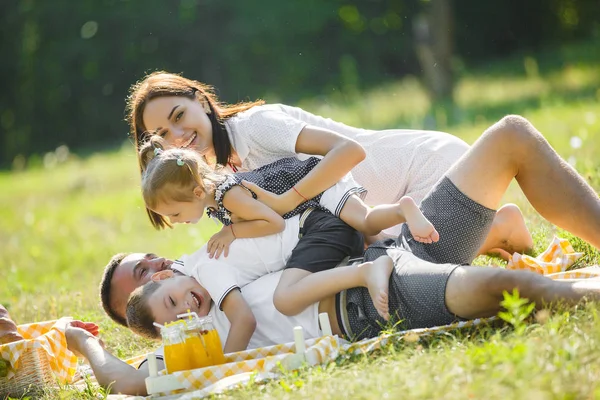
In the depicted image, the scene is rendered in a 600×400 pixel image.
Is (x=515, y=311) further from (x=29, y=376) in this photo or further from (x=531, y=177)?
(x=29, y=376)

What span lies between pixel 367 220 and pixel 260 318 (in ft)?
2.05

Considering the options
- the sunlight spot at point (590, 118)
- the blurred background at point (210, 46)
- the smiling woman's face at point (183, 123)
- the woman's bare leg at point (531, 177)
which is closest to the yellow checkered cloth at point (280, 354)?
the woman's bare leg at point (531, 177)

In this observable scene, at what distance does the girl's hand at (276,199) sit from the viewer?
3.84 m

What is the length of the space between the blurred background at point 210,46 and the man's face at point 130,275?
13203 mm

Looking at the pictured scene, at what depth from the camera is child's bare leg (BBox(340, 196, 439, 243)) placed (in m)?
3.40

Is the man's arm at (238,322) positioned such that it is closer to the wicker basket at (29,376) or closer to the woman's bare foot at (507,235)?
the wicker basket at (29,376)

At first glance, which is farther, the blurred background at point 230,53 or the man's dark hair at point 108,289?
the blurred background at point 230,53

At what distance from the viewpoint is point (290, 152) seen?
13.6ft

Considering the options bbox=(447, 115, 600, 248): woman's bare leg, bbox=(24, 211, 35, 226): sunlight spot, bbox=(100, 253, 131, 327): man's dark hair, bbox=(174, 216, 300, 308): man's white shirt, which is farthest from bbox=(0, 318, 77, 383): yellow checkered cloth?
bbox=(24, 211, 35, 226): sunlight spot

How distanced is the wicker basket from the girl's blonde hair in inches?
31.8

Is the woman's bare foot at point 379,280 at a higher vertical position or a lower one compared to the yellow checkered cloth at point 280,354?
higher

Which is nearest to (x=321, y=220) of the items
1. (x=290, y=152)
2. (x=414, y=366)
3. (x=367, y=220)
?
(x=367, y=220)

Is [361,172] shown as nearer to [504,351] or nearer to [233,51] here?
[504,351]

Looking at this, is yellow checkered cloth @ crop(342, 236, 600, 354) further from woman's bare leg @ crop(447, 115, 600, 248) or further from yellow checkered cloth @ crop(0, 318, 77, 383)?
yellow checkered cloth @ crop(0, 318, 77, 383)
